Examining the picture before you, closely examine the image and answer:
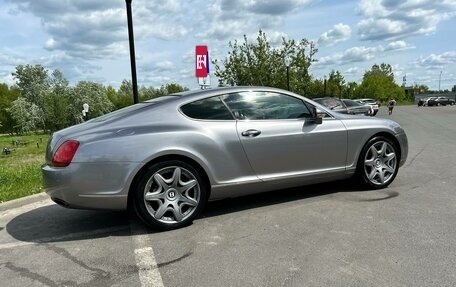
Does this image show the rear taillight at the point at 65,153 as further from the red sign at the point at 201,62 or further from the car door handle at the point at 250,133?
the red sign at the point at 201,62

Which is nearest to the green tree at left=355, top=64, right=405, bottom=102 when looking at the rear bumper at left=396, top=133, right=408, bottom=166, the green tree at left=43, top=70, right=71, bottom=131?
the green tree at left=43, top=70, right=71, bottom=131

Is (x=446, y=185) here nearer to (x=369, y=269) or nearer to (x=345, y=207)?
(x=345, y=207)

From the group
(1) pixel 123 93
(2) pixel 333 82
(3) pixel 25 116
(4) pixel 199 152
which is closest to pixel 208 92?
(4) pixel 199 152

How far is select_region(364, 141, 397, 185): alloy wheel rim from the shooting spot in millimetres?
6316

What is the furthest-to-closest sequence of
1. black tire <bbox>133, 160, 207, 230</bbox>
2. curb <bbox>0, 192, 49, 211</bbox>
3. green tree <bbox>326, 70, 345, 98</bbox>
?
green tree <bbox>326, 70, 345, 98</bbox> → curb <bbox>0, 192, 49, 211</bbox> → black tire <bbox>133, 160, 207, 230</bbox>

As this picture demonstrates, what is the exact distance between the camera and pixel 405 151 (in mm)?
6684

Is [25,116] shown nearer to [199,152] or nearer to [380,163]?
[380,163]

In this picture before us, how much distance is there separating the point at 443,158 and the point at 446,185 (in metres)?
2.90

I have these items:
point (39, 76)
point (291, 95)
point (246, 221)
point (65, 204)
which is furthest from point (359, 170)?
point (39, 76)

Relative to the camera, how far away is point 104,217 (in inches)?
224

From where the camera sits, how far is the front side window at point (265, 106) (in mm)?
5535

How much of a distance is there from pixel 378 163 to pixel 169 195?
297cm

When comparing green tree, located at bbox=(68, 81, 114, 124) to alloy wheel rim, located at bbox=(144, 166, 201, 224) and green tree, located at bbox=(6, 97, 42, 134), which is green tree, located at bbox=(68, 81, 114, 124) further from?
alloy wheel rim, located at bbox=(144, 166, 201, 224)

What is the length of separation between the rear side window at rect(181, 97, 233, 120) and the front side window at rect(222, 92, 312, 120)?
0.09 metres
